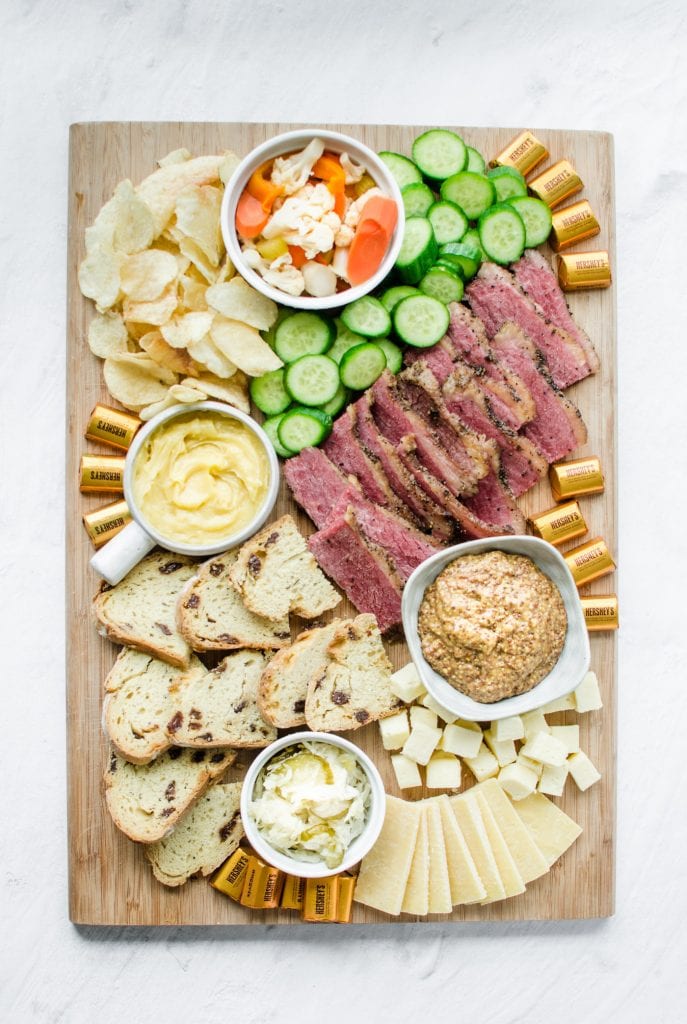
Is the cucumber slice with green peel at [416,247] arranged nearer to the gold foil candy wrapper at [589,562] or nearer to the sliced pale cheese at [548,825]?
the gold foil candy wrapper at [589,562]

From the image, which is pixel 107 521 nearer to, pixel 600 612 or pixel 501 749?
pixel 501 749

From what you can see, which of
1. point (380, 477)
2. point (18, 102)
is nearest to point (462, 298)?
point (380, 477)

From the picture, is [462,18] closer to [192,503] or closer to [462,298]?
[462,298]

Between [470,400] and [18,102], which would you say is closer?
[470,400]

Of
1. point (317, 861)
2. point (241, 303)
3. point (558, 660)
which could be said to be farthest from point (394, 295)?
point (317, 861)

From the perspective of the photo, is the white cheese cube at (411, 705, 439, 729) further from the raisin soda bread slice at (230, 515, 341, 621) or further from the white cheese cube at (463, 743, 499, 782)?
the raisin soda bread slice at (230, 515, 341, 621)

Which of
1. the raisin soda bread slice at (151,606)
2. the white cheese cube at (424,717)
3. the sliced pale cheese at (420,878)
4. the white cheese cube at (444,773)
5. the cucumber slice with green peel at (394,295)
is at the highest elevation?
the cucumber slice with green peel at (394,295)

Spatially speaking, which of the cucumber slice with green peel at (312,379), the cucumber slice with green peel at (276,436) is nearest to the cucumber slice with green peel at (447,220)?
the cucumber slice with green peel at (312,379)
